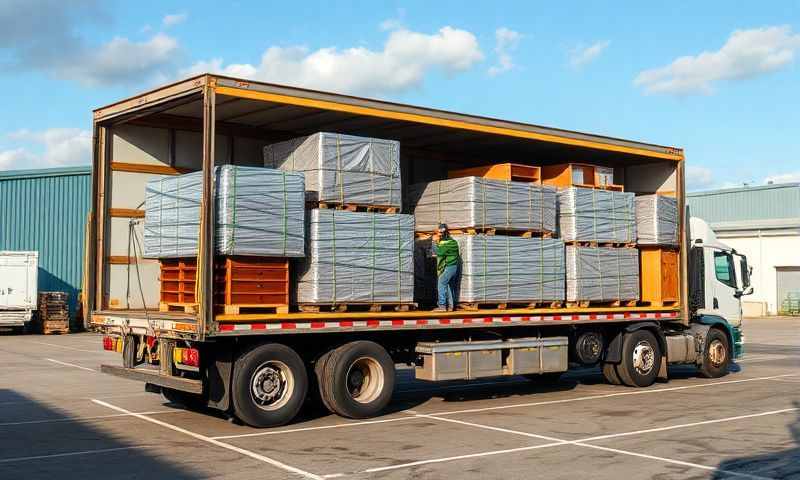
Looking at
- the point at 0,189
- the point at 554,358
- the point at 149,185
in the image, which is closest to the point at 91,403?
the point at 149,185

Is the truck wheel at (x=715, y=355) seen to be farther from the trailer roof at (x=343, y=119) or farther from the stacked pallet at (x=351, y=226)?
the stacked pallet at (x=351, y=226)

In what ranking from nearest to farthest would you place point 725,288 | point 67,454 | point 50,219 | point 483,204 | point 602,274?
1. point 67,454
2. point 483,204
3. point 602,274
4. point 725,288
5. point 50,219

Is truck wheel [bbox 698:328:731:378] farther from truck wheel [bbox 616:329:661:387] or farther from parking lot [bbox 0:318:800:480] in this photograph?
truck wheel [bbox 616:329:661:387]

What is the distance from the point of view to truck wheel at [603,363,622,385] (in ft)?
49.9

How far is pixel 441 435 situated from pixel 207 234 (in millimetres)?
3532

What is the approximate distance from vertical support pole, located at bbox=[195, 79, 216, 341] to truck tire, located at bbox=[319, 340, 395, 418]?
1891 mm

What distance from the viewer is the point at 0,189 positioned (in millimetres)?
32812

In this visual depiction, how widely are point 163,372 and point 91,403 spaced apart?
2773 mm

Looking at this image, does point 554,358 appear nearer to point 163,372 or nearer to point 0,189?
point 163,372

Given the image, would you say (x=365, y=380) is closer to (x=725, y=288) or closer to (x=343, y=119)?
(x=343, y=119)

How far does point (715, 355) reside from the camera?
16672mm

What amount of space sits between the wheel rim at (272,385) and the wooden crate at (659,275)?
7.54m

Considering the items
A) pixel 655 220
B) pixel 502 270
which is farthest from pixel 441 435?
pixel 655 220

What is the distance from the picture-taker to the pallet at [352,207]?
11.2m
